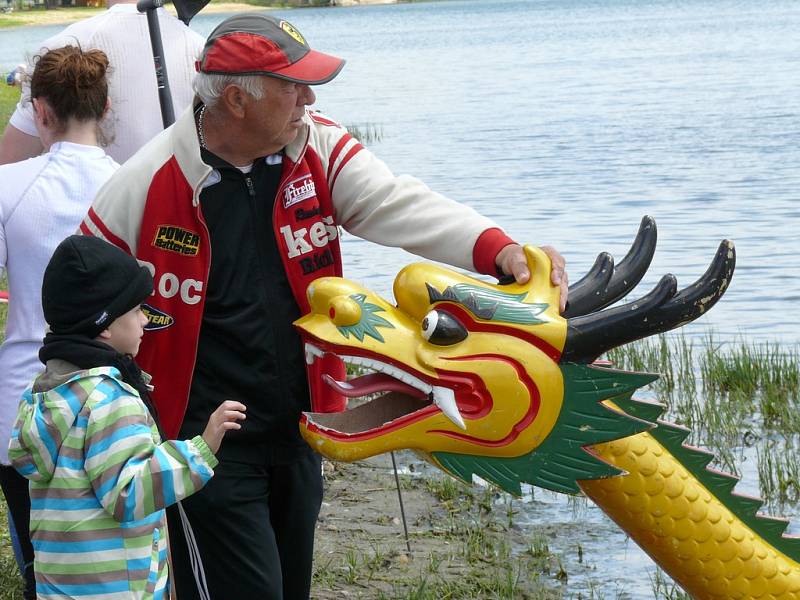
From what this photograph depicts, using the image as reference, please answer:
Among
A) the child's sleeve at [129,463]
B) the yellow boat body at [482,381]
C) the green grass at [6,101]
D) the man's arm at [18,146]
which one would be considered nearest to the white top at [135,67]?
the man's arm at [18,146]

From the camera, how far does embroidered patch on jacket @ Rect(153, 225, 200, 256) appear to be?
3324mm

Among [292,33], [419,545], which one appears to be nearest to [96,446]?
[292,33]

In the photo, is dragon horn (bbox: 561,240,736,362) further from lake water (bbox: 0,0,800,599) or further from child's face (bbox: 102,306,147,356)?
lake water (bbox: 0,0,800,599)

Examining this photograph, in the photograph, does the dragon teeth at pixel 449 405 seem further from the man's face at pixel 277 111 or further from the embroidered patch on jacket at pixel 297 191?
the man's face at pixel 277 111

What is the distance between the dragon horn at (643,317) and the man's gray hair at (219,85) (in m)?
0.97

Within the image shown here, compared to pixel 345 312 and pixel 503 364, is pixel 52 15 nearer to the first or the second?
pixel 345 312

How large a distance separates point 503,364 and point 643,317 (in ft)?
1.18

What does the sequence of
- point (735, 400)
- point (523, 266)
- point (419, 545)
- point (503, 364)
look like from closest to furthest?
point (503, 364)
point (523, 266)
point (419, 545)
point (735, 400)

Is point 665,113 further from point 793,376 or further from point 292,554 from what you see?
point 292,554

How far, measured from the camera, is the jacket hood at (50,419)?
9.39 ft

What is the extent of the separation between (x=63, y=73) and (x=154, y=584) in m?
1.61

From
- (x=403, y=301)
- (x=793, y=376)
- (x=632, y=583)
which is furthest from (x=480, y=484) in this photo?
(x=403, y=301)

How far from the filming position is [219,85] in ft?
10.7

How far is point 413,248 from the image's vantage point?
3.47 meters
